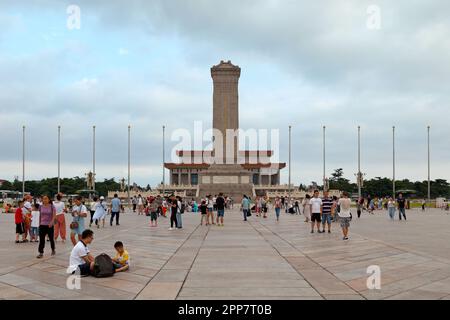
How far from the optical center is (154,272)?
1080 cm

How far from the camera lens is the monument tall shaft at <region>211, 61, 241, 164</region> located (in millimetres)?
76250

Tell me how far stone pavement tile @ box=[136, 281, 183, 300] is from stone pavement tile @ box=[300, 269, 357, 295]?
8.02 ft

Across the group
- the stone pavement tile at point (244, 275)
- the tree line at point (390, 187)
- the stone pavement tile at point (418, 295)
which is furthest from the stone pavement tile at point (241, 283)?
the tree line at point (390, 187)

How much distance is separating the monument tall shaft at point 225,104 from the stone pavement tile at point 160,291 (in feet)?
220

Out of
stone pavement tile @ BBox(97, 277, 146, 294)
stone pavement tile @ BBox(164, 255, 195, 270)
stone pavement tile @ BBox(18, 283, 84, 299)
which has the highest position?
stone pavement tile @ BBox(18, 283, 84, 299)

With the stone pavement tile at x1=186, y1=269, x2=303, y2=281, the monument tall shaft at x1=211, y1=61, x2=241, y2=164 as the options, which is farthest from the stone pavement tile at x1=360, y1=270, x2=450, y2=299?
the monument tall shaft at x1=211, y1=61, x2=241, y2=164

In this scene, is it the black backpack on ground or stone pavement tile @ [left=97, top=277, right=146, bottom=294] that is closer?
stone pavement tile @ [left=97, top=277, right=146, bottom=294]

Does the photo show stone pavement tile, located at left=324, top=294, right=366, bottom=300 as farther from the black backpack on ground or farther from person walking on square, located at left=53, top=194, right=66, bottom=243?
person walking on square, located at left=53, top=194, right=66, bottom=243

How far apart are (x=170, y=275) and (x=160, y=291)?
1715mm

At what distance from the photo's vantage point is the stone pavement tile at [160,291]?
27.0 feet

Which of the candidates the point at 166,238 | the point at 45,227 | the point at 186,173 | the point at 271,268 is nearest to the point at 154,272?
the point at 271,268

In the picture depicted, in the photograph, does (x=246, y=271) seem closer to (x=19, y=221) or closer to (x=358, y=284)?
(x=358, y=284)
